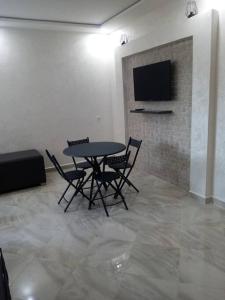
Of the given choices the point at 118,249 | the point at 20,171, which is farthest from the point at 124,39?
the point at 118,249

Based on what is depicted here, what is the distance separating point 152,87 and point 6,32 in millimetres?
2765

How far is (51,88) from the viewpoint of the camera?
5102 millimetres

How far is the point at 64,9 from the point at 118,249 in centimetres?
358

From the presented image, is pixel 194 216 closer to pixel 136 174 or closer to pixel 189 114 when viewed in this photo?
pixel 189 114

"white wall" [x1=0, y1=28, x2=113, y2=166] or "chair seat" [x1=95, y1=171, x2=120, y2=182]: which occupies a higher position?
"white wall" [x1=0, y1=28, x2=113, y2=166]

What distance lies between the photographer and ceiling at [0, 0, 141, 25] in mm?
3706

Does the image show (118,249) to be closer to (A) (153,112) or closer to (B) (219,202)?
(B) (219,202)

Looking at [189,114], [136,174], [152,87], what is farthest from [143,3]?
[136,174]

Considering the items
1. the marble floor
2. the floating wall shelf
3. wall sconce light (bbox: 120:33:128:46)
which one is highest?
wall sconce light (bbox: 120:33:128:46)

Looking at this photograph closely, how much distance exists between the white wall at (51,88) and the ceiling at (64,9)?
56 centimetres

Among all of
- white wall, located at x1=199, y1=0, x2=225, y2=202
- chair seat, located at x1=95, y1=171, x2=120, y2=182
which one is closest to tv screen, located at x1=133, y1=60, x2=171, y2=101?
white wall, located at x1=199, y1=0, x2=225, y2=202

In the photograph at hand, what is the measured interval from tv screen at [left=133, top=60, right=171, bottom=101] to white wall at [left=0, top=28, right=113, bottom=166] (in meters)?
1.25

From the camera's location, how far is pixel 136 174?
4.89m

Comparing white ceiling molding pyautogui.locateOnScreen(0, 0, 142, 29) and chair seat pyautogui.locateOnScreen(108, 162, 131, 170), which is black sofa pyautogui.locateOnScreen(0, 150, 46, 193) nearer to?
chair seat pyautogui.locateOnScreen(108, 162, 131, 170)
